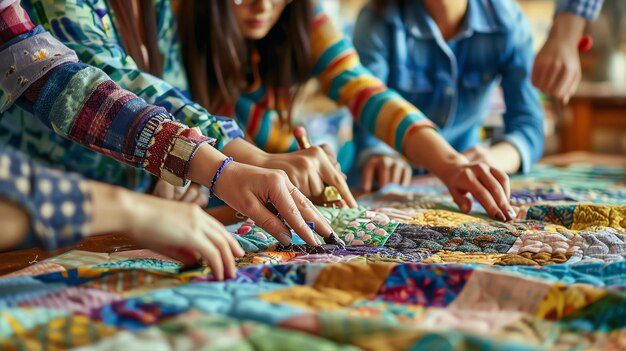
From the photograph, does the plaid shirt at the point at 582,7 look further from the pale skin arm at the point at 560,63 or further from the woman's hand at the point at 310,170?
the woman's hand at the point at 310,170

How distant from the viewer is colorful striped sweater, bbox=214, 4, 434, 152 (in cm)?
128

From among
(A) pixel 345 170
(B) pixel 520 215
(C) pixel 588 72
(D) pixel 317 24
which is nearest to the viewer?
(B) pixel 520 215

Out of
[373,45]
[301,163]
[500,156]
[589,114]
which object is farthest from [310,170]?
[589,114]

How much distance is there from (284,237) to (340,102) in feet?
2.25

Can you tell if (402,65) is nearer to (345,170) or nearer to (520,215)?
(345,170)

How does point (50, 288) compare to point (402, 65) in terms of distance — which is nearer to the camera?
point (50, 288)

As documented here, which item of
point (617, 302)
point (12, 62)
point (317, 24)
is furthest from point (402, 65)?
point (617, 302)

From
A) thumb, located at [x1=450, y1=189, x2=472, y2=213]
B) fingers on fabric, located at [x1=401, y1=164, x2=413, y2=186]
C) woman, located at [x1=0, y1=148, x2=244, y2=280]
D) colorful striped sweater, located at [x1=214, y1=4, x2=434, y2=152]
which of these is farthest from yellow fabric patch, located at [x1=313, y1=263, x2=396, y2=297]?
fingers on fabric, located at [x1=401, y1=164, x2=413, y2=186]

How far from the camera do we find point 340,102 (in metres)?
1.44

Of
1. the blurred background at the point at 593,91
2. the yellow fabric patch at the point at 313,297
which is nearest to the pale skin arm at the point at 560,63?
the yellow fabric patch at the point at 313,297

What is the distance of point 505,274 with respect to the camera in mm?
620

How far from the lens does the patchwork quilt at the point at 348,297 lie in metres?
0.50

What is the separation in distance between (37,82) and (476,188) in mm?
673

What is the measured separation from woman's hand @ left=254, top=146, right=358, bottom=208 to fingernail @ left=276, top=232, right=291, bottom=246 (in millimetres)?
166
